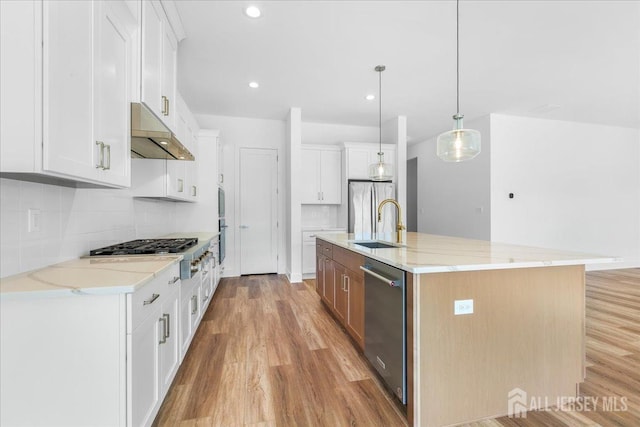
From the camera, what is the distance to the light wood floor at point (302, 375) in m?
1.64

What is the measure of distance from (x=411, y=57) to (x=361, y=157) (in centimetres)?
206

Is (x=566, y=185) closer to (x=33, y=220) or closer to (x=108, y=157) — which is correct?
(x=108, y=157)

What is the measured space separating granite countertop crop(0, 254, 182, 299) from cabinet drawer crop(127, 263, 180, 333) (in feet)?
0.18

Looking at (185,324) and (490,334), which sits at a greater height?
(490,334)

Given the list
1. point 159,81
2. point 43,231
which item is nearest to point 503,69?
point 159,81

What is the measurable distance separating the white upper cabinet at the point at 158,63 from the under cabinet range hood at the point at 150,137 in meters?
0.08

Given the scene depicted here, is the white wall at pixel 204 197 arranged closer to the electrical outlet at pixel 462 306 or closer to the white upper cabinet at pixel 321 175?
the white upper cabinet at pixel 321 175

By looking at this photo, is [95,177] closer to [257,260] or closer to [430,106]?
[257,260]

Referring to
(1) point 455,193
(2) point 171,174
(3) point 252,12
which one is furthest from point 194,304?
(1) point 455,193

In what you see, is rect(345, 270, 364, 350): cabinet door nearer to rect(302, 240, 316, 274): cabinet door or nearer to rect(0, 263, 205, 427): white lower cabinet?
rect(0, 263, 205, 427): white lower cabinet

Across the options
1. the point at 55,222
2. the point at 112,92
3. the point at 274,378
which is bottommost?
the point at 274,378

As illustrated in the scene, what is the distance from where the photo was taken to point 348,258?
251 centimetres

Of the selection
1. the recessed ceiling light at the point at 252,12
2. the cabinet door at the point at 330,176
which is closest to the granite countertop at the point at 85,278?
the recessed ceiling light at the point at 252,12

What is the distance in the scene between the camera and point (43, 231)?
60.2 inches
